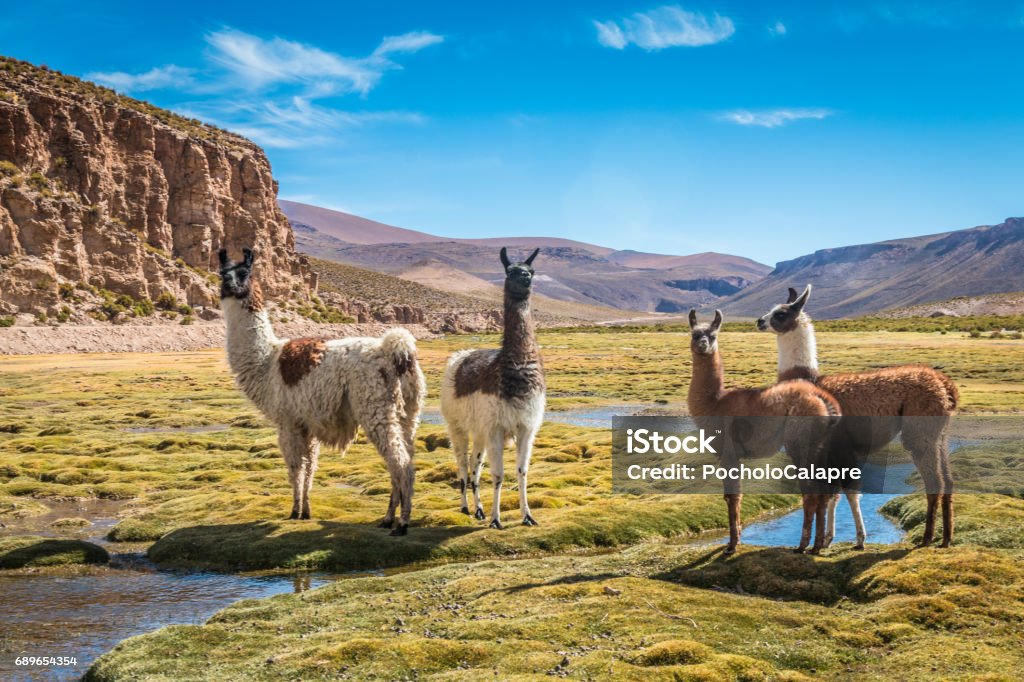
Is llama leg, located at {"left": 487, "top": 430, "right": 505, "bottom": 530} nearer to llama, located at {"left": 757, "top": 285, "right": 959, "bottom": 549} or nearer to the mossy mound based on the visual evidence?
llama, located at {"left": 757, "top": 285, "right": 959, "bottom": 549}

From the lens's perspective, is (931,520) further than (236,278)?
No

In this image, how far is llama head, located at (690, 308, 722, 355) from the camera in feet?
35.7

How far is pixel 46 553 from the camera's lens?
12812mm

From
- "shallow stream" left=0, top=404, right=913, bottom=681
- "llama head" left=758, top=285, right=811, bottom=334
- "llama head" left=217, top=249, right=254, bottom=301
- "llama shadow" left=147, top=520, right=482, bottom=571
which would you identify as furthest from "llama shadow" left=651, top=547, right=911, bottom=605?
"llama head" left=217, top=249, right=254, bottom=301

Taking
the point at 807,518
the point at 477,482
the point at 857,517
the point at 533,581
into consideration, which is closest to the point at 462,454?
the point at 477,482

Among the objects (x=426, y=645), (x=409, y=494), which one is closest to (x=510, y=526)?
(x=409, y=494)

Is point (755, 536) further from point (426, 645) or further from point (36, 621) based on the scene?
point (36, 621)

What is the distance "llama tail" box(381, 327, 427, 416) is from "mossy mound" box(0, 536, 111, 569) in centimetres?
554

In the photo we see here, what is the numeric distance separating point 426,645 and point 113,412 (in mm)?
34589

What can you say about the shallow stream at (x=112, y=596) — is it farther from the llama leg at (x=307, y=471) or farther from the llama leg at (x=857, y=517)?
the llama leg at (x=857, y=517)

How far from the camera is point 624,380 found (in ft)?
181

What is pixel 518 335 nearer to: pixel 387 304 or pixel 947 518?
pixel 947 518

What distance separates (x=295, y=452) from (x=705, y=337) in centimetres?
770

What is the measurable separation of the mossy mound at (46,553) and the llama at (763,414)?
32.0 feet
